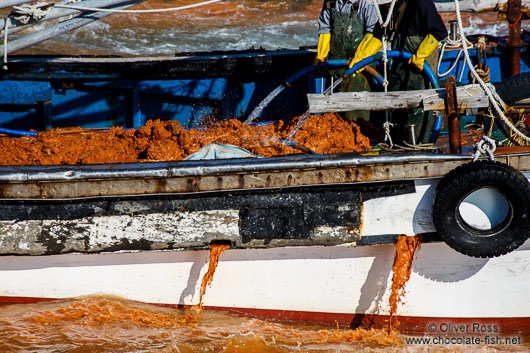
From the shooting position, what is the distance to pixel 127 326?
11.4 ft

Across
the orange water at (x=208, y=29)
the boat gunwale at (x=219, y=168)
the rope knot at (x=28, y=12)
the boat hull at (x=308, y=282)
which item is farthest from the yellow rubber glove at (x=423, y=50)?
the orange water at (x=208, y=29)

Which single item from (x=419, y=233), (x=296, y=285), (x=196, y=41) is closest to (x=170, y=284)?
(x=296, y=285)

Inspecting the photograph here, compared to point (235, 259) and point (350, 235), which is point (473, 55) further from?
point (235, 259)

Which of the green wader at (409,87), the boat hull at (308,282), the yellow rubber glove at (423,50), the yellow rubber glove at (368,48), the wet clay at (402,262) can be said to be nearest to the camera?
the wet clay at (402,262)

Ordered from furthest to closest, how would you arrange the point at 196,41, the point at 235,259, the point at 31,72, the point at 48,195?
the point at 196,41 → the point at 31,72 → the point at 235,259 → the point at 48,195

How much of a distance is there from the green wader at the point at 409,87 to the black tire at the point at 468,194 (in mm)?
1306

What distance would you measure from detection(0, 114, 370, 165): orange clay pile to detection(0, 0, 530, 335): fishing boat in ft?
1.84

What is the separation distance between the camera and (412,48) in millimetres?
4566

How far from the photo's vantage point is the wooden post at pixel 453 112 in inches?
130

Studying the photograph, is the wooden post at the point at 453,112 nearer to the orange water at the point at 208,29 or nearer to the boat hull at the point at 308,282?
the boat hull at the point at 308,282

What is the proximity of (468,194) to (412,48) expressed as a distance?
192cm

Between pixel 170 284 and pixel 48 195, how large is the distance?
3.19ft

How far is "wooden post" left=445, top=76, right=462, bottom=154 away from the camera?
3291mm

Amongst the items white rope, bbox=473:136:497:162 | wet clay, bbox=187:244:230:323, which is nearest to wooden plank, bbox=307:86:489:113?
white rope, bbox=473:136:497:162
